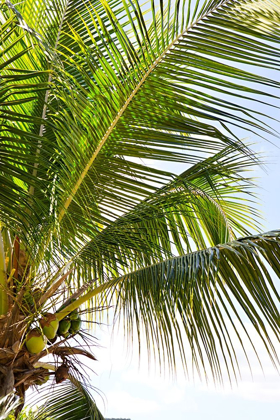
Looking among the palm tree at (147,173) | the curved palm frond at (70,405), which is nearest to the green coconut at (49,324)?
the palm tree at (147,173)

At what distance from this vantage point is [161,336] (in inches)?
113

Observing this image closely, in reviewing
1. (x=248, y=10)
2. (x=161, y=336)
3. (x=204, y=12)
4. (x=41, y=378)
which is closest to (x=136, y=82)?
(x=204, y=12)

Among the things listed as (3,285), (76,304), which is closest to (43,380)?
(76,304)

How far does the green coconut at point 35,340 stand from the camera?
2793 millimetres

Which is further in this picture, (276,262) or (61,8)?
(61,8)

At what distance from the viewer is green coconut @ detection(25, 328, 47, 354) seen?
9.16ft

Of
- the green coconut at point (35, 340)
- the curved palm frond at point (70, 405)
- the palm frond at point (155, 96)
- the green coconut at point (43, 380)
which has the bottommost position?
the curved palm frond at point (70, 405)

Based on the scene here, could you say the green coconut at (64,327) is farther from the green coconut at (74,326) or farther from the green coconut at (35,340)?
the green coconut at (35,340)

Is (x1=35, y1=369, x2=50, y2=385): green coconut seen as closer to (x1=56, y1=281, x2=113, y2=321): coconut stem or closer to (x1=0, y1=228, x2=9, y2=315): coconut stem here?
(x1=56, y1=281, x2=113, y2=321): coconut stem

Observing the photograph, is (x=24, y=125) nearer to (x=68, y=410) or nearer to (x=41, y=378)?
(x=41, y=378)

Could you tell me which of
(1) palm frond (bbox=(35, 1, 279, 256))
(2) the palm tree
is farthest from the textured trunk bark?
(1) palm frond (bbox=(35, 1, 279, 256))

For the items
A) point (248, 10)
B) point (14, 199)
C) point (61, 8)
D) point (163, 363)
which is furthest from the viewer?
point (61, 8)

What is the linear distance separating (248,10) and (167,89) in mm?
536

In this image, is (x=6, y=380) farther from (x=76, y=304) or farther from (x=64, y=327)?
(x=76, y=304)
